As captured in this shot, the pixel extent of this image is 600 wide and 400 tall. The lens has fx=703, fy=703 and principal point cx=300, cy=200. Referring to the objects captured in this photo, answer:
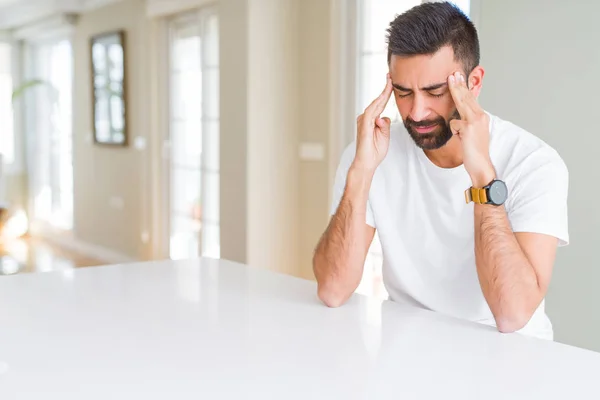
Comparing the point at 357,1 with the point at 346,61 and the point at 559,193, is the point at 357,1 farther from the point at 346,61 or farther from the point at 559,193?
the point at 559,193

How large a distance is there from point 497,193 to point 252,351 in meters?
0.68

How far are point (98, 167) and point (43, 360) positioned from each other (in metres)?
6.05

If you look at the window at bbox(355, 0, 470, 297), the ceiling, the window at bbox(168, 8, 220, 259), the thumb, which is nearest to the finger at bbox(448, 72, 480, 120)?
the thumb

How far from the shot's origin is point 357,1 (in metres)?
4.01

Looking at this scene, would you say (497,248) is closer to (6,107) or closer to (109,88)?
(109,88)

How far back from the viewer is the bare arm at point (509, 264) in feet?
4.64

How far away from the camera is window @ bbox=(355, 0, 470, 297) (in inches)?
154

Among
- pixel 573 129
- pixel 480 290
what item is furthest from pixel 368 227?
pixel 573 129

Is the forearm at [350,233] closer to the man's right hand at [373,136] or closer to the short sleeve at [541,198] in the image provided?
the man's right hand at [373,136]

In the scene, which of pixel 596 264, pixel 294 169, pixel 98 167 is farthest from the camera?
pixel 98 167

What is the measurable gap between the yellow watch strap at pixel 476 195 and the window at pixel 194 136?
3.59m

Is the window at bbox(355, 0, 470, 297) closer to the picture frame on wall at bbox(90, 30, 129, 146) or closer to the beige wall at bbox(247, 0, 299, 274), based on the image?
the beige wall at bbox(247, 0, 299, 274)

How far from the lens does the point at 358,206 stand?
1719 millimetres

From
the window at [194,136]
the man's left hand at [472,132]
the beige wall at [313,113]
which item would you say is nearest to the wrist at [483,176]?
the man's left hand at [472,132]
